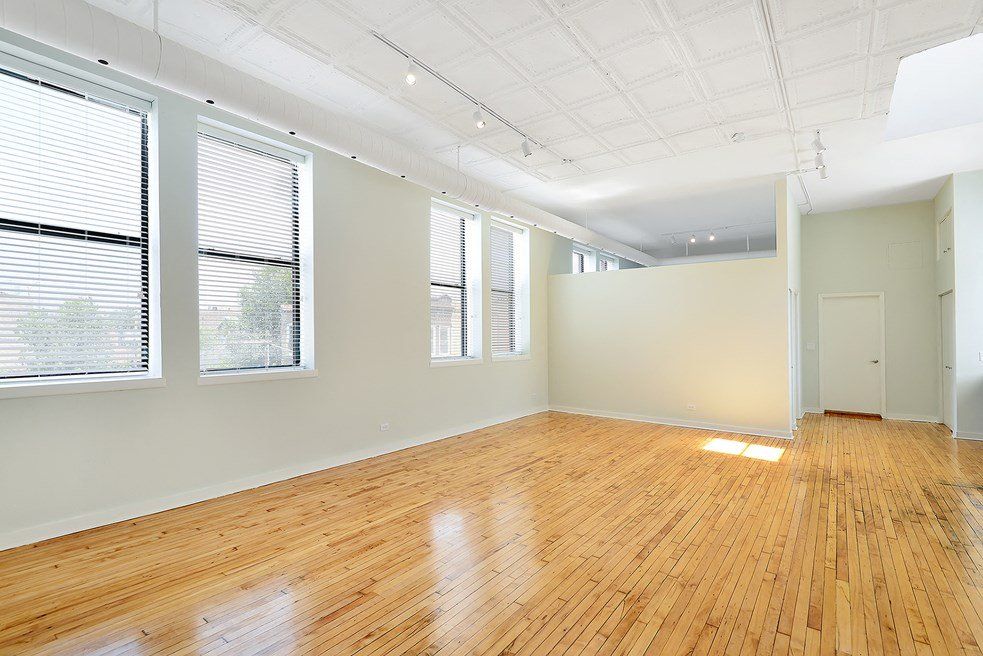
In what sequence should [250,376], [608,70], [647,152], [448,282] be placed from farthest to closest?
1. [448,282]
2. [647,152]
3. [250,376]
4. [608,70]

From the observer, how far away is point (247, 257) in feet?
14.4

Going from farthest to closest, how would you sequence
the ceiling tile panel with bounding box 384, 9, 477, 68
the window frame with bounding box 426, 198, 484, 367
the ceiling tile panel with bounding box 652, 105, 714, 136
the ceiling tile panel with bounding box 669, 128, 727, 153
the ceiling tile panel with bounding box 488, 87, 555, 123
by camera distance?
the window frame with bounding box 426, 198, 484, 367
the ceiling tile panel with bounding box 669, 128, 727, 153
the ceiling tile panel with bounding box 652, 105, 714, 136
the ceiling tile panel with bounding box 488, 87, 555, 123
the ceiling tile panel with bounding box 384, 9, 477, 68

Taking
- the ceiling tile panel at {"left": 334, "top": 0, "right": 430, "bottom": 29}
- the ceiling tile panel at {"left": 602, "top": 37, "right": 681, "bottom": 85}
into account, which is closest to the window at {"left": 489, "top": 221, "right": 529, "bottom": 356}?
the ceiling tile panel at {"left": 602, "top": 37, "right": 681, "bottom": 85}

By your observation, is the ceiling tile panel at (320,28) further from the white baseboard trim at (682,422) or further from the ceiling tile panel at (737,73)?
the white baseboard trim at (682,422)

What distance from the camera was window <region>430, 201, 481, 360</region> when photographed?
6.37 m

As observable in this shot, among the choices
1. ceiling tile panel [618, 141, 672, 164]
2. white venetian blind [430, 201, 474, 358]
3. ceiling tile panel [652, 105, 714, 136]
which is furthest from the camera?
white venetian blind [430, 201, 474, 358]

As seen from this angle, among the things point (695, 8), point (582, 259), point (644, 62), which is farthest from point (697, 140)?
point (582, 259)

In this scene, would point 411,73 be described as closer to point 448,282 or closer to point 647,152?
point 647,152

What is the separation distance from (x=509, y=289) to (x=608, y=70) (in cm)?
443

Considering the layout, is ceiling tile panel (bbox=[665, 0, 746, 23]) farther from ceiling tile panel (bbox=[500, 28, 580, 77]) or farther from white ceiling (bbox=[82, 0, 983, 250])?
ceiling tile panel (bbox=[500, 28, 580, 77])

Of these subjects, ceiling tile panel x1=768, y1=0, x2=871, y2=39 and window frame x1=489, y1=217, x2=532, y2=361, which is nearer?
ceiling tile panel x1=768, y1=0, x2=871, y2=39

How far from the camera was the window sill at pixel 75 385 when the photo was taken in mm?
3064

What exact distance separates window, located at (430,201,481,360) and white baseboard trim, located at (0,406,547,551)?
1507 mm

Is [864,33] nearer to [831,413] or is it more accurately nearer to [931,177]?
[931,177]
